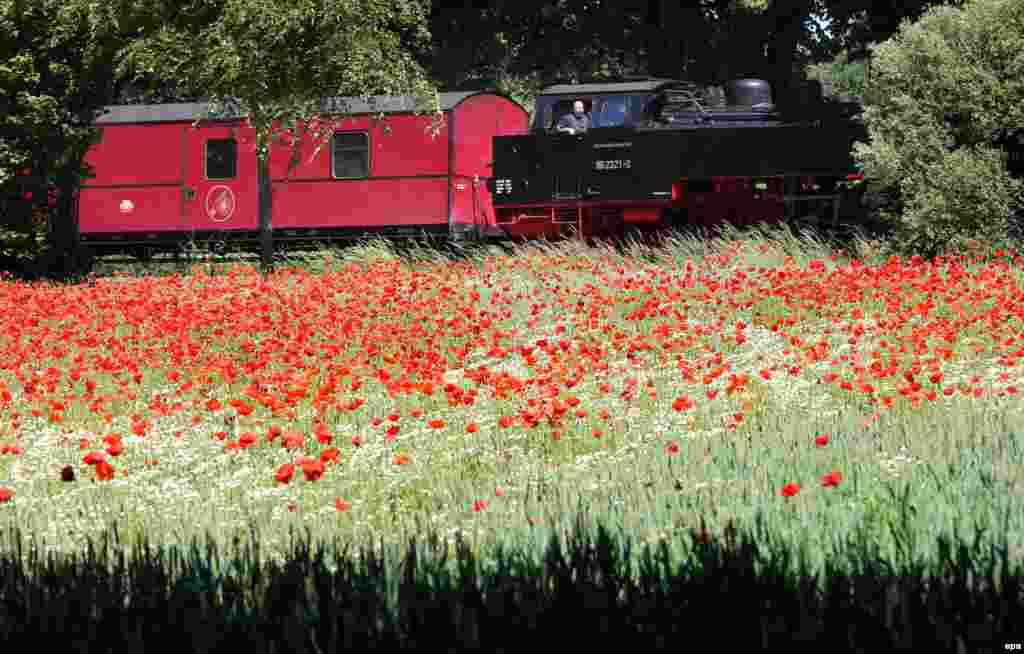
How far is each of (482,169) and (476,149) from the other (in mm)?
483

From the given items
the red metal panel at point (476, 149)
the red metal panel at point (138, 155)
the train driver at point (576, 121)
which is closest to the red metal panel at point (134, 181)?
the red metal panel at point (138, 155)

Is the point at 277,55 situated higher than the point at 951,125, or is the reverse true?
the point at 277,55

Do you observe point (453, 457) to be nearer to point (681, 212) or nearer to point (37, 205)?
point (681, 212)

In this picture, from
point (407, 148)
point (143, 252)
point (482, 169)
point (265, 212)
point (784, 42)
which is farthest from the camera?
point (784, 42)

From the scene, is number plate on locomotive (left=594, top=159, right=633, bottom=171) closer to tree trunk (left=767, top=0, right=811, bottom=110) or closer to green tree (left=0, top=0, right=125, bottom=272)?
green tree (left=0, top=0, right=125, bottom=272)

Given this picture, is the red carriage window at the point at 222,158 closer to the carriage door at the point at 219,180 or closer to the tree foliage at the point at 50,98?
the carriage door at the point at 219,180

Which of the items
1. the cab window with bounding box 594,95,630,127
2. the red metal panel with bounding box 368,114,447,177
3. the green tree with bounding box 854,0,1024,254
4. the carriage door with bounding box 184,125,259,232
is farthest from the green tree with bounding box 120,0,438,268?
the green tree with bounding box 854,0,1024,254

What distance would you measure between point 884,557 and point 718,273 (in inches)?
417

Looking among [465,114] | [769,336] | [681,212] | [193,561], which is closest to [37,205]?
[465,114]

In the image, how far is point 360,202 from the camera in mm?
25875

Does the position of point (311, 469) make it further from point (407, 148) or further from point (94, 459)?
point (407, 148)

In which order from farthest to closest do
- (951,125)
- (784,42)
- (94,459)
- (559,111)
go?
(784,42) < (559,111) < (951,125) < (94,459)

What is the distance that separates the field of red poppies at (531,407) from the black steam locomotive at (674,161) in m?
5.24

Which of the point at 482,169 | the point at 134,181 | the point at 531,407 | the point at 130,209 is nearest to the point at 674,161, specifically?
the point at 482,169
